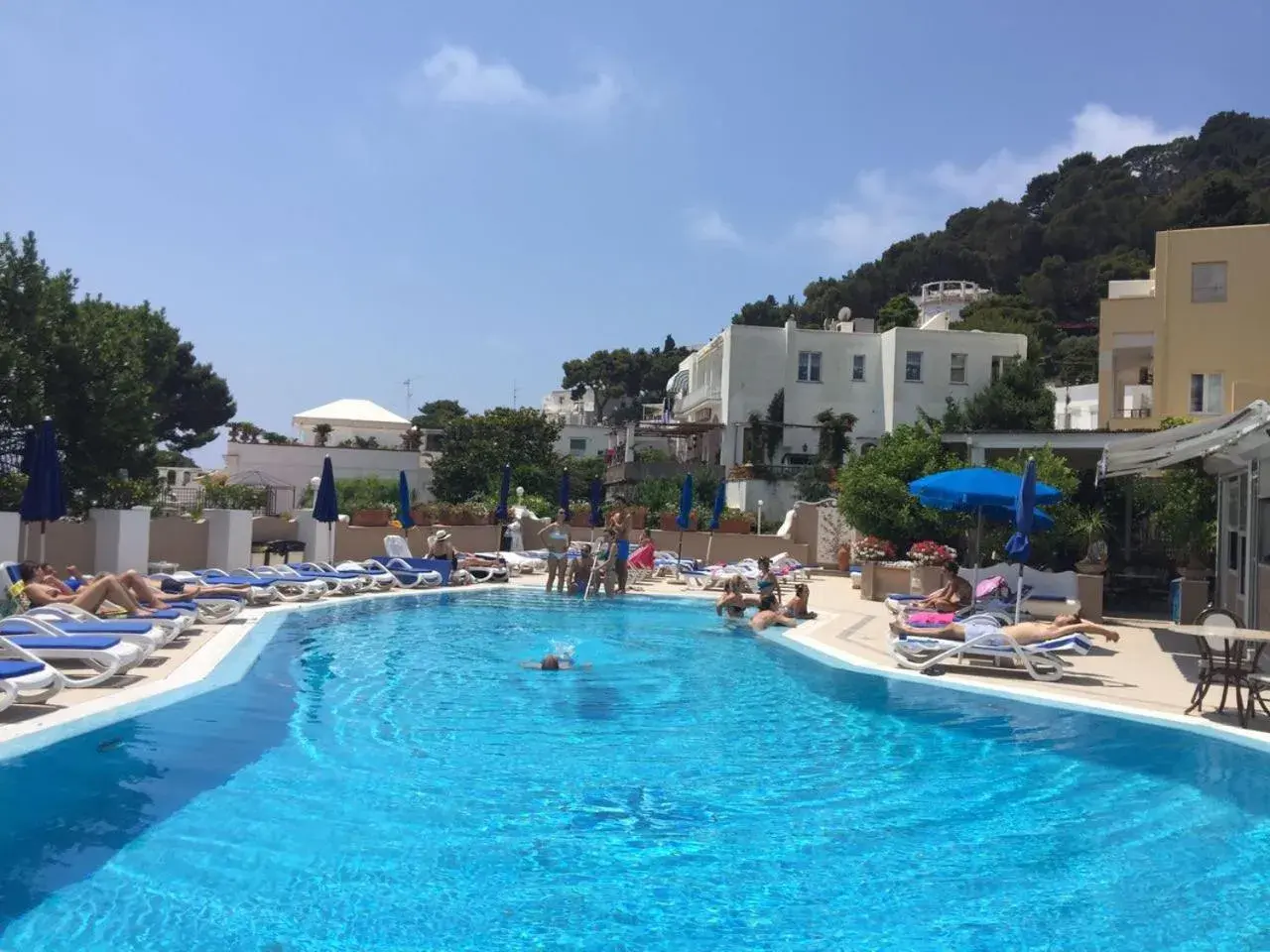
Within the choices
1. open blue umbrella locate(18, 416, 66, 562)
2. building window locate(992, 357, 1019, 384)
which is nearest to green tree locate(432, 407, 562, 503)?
building window locate(992, 357, 1019, 384)

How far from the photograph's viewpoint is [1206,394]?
1041 inches

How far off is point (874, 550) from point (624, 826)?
13.7 metres

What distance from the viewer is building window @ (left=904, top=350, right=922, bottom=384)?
124ft

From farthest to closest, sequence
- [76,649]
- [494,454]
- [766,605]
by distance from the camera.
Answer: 1. [494,454]
2. [766,605]
3. [76,649]

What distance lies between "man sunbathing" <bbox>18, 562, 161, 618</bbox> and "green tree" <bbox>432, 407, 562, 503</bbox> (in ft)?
90.4

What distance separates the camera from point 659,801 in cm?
684

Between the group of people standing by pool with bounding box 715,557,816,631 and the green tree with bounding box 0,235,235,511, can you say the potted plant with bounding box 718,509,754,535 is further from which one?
the green tree with bounding box 0,235,235,511

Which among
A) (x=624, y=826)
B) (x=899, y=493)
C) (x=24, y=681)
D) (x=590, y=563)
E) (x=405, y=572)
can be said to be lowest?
(x=624, y=826)

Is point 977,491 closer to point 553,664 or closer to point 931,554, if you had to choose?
point 931,554

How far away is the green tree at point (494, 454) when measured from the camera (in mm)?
40881

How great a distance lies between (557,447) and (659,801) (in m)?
52.9

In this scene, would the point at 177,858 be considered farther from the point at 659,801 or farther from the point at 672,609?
the point at 672,609

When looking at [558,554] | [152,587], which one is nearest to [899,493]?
[558,554]

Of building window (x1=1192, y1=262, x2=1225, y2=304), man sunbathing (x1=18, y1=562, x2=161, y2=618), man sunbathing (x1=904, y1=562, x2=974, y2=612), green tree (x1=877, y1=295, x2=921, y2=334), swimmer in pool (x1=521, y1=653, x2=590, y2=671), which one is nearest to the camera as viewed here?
man sunbathing (x1=18, y1=562, x2=161, y2=618)
